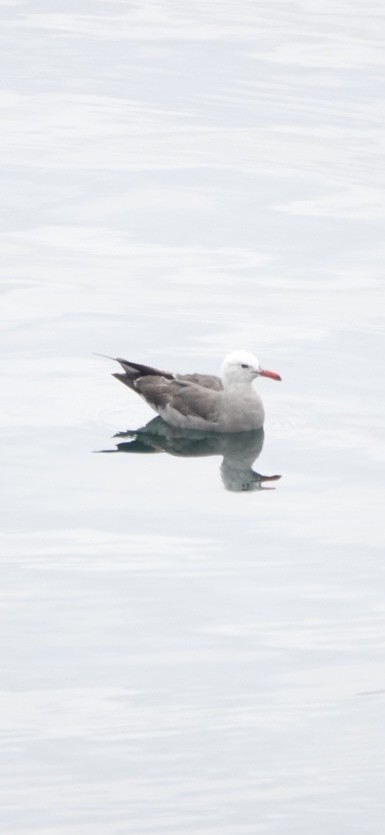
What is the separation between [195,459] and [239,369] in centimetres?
99

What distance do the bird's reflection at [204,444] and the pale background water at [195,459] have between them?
168 mm

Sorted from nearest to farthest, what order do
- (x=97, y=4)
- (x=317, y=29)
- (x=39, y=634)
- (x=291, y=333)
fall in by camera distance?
(x=39, y=634)
(x=291, y=333)
(x=317, y=29)
(x=97, y=4)

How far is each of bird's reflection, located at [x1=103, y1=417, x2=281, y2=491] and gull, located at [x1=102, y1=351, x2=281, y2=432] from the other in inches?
2.6

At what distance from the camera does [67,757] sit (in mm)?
10117

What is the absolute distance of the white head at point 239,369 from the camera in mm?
15945

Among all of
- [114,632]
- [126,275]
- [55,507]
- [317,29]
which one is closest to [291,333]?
[126,275]

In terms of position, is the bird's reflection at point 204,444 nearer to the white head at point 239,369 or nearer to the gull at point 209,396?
the gull at point 209,396

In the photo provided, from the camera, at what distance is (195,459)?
50.8 feet

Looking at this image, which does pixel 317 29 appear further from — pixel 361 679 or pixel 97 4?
pixel 361 679

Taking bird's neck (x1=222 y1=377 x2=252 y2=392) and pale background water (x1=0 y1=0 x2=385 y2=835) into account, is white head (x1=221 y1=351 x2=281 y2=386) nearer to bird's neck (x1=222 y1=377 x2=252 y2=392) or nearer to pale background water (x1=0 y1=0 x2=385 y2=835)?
bird's neck (x1=222 y1=377 x2=252 y2=392)

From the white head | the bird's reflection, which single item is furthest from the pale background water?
the white head

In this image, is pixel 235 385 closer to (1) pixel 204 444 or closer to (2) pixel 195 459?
(1) pixel 204 444

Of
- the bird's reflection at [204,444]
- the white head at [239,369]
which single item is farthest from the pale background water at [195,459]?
the white head at [239,369]

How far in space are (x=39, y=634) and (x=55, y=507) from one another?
232cm
